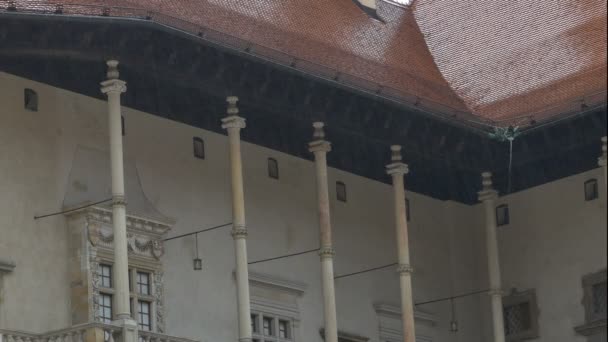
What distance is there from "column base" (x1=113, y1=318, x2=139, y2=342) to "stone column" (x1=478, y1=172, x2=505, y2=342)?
29.2 ft

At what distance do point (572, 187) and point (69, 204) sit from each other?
418 inches

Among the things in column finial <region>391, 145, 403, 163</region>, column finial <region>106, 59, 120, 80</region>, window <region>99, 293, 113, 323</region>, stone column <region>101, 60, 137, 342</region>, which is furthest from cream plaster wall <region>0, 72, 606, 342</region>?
column finial <region>391, 145, 403, 163</region>

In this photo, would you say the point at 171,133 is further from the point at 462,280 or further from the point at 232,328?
the point at 462,280

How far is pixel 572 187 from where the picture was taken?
38.2 meters

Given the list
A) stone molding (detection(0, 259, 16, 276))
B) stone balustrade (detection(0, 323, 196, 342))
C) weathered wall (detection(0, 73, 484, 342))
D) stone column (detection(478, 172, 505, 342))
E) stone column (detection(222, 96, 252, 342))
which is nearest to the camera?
stone balustrade (detection(0, 323, 196, 342))

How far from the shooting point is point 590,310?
124 ft

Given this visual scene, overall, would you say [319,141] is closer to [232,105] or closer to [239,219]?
[232,105]

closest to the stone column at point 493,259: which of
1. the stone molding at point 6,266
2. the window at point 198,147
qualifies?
the window at point 198,147

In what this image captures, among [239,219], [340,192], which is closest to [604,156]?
[340,192]

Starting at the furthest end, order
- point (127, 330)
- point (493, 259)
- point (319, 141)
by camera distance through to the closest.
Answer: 1. point (493, 259)
2. point (319, 141)
3. point (127, 330)

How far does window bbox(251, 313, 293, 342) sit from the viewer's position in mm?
34688

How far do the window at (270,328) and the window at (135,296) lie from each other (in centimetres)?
254

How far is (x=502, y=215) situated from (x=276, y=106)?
721 centimetres

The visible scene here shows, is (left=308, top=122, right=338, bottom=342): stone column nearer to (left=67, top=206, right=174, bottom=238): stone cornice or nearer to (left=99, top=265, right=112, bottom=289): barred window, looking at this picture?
(left=67, top=206, right=174, bottom=238): stone cornice
